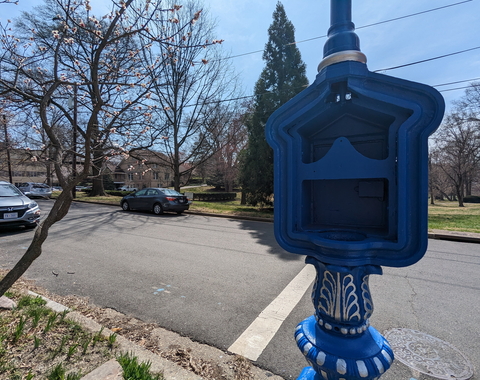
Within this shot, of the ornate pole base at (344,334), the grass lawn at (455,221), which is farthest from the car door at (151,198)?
the ornate pole base at (344,334)

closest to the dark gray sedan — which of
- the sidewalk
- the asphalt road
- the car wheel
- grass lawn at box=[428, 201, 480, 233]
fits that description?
the car wheel

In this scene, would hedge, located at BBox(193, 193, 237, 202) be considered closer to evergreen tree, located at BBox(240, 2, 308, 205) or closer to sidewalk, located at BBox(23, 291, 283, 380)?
evergreen tree, located at BBox(240, 2, 308, 205)

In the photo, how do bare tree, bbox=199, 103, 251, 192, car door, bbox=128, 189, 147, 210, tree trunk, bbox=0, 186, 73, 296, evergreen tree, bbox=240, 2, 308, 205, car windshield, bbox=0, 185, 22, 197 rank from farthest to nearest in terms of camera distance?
1. bare tree, bbox=199, 103, 251, 192
2. evergreen tree, bbox=240, 2, 308, 205
3. car door, bbox=128, 189, 147, 210
4. car windshield, bbox=0, 185, 22, 197
5. tree trunk, bbox=0, 186, 73, 296

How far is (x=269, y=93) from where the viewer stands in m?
13.0

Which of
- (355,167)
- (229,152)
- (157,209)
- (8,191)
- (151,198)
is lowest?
(157,209)

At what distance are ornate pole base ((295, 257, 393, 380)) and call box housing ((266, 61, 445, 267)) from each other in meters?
0.11

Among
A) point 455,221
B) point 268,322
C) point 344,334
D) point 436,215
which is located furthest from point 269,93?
point 344,334

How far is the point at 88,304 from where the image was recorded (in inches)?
121

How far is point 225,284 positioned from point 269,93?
11.3 meters

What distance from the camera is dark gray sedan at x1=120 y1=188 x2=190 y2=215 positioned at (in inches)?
442

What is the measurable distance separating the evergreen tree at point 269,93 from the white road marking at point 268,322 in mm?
9518

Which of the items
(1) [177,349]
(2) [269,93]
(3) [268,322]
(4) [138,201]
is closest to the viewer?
(1) [177,349]

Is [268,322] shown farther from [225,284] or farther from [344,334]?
[344,334]

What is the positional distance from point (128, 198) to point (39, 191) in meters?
17.3
